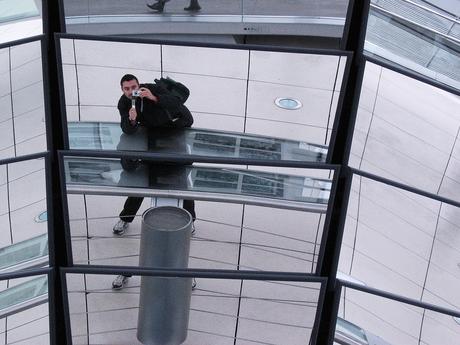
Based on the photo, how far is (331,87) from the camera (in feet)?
16.5

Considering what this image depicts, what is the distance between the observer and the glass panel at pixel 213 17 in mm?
6254

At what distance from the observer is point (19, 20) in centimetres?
614

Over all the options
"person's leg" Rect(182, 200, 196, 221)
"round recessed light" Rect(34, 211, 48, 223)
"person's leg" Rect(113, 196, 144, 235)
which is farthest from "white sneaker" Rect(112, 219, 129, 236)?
"round recessed light" Rect(34, 211, 48, 223)

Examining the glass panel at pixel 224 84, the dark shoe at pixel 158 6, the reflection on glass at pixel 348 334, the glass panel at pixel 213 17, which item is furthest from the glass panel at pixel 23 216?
the dark shoe at pixel 158 6

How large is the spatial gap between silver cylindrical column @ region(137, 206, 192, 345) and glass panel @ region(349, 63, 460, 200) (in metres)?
1.77

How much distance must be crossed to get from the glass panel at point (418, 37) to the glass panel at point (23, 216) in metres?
3.01

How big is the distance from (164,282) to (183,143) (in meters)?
0.65

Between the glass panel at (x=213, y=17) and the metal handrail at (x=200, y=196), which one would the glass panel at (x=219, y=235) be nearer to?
the metal handrail at (x=200, y=196)

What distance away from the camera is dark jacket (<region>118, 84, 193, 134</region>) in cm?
400

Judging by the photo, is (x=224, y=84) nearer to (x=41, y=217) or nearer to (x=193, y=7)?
(x=41, y=217)

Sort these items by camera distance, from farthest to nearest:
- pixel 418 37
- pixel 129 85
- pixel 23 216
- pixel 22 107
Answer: pixel 418 37 < pixel 22 107 < pixel 23 216 < pixel 129 85

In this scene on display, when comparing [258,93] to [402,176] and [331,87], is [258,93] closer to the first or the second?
[331,87]

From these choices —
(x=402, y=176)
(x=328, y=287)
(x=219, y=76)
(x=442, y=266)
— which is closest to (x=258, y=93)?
(x=219, y=76)

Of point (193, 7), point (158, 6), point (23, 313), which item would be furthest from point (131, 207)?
point (193, 7)
